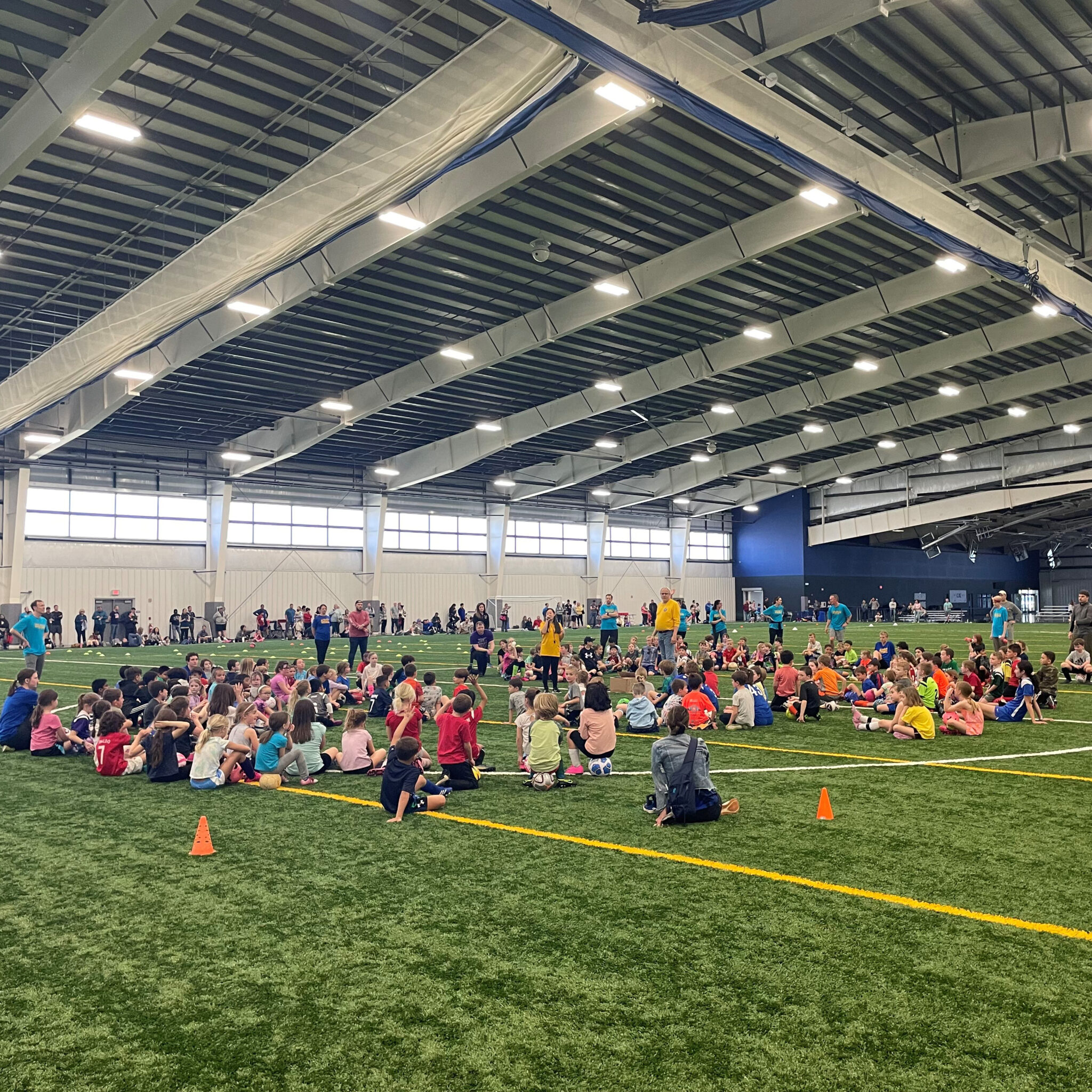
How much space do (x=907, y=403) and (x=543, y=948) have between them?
36.0 metres

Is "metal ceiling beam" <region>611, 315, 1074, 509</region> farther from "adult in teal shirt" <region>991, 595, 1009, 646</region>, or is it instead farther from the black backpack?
the black backpack

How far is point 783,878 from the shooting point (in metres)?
6.52

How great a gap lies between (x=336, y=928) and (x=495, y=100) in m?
10.3

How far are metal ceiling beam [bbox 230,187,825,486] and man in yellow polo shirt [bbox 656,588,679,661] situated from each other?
7.26 meters

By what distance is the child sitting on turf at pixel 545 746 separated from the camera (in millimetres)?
9734

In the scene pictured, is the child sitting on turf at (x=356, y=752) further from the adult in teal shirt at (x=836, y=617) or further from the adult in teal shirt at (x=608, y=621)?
the adult in teal shirt at (x=836, y=617)

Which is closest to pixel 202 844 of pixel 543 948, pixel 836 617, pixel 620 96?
pixel 543 948

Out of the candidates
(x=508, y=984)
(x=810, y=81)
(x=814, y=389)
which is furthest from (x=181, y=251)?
(x=814, y=389)

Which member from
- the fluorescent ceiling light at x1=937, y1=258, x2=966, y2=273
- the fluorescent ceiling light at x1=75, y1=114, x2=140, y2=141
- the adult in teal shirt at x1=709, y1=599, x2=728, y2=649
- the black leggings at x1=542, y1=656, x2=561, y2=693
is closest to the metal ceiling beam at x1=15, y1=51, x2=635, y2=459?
the fluorescent ceiling light at x1=75, y1=114, x2=140, y2=141

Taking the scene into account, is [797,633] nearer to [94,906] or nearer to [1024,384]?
[1024,384]

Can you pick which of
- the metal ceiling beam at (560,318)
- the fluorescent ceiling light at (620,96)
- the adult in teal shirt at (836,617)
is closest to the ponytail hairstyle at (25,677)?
the fluorescent ceiling light at (620,96)

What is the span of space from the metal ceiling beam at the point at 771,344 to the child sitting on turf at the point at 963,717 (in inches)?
466

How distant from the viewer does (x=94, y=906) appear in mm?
6176

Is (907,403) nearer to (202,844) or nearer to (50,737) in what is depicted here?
(50,737)
